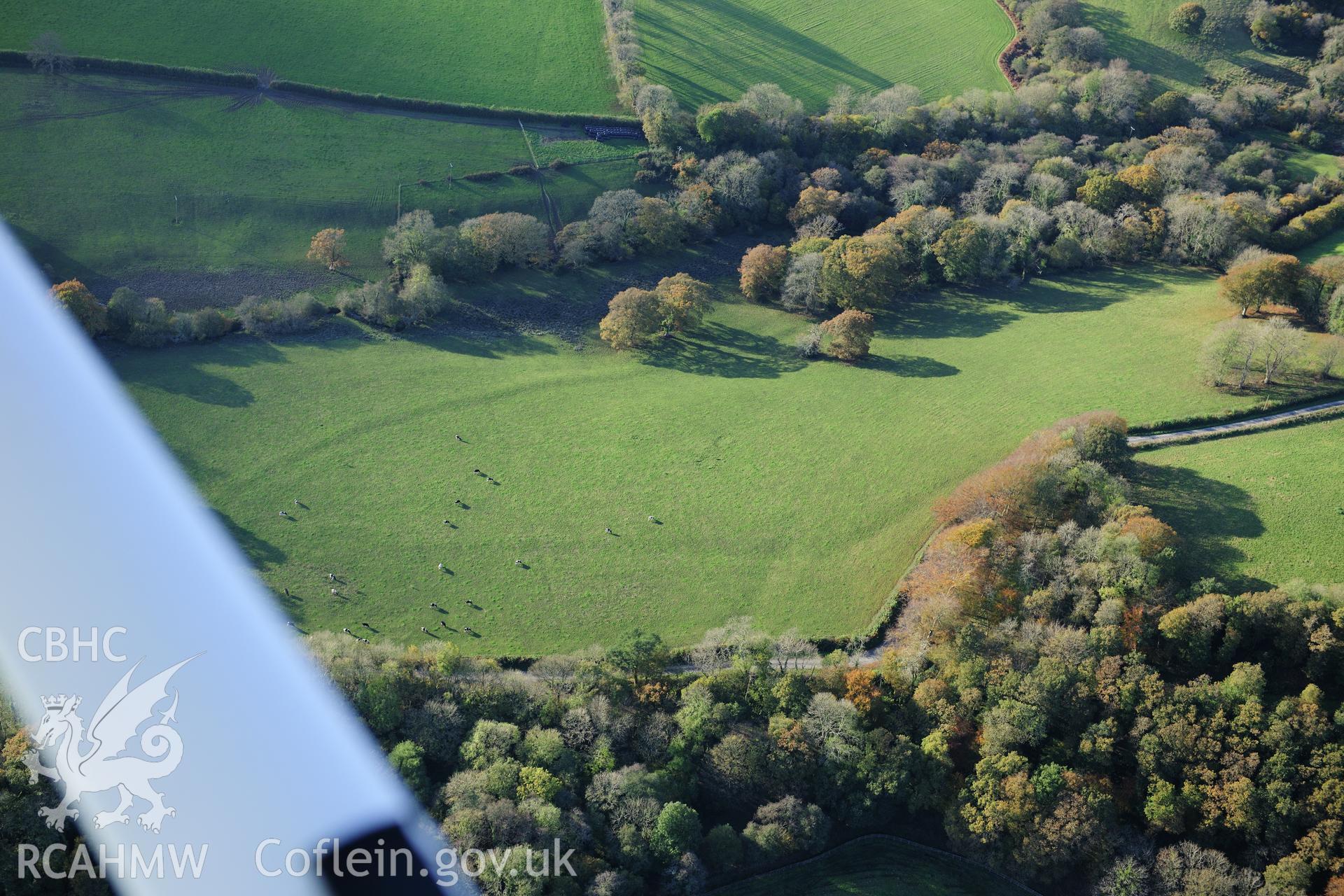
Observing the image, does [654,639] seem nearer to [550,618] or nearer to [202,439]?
[550,618]

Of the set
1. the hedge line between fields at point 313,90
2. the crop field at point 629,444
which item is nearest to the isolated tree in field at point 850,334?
the crop field at point 629,444

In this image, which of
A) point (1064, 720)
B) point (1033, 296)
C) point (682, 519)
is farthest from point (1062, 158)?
point (1064, 720)

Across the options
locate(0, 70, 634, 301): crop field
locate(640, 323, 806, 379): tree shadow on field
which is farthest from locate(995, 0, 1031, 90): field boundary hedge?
locate(640, 323, 806, 379): tree shadow on field

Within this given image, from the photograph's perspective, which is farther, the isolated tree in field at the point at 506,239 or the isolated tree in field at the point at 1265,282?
the isolated tree in field at the point at 506,239

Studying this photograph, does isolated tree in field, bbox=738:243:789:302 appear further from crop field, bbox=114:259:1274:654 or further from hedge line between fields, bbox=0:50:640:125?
hedge line between fields, bbox=0:50:640:125

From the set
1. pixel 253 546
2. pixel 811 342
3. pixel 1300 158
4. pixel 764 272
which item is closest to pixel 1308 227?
pixel 1300 158

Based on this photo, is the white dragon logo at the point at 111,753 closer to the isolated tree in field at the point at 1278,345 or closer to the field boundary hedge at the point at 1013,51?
the isolated tree in field at the point at 1278,345
